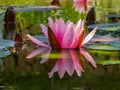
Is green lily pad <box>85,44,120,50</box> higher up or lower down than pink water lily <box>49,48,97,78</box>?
lower down

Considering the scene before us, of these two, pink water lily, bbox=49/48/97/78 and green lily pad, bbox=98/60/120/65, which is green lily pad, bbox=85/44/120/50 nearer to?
pink water lily, bbox=49/48/97/78

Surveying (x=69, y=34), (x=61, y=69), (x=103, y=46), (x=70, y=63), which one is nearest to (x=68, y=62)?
(x=70, y=63)

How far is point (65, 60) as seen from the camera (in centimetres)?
188

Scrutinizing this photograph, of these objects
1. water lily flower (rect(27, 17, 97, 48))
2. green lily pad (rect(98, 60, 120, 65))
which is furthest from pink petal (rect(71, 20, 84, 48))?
green lily pad (rect(98, 60, 120, 65))

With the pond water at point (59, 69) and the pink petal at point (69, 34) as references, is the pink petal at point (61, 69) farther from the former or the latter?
the pink petal at point (69, 34)

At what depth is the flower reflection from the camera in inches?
65.6

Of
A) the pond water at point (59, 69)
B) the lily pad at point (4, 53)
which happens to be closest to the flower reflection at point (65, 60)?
the pond water at point (59, 69)

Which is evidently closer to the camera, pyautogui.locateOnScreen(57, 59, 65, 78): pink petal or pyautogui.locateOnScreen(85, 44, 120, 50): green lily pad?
pyautogui.locateOnScreen(57, 59, 65, 78): pink petal

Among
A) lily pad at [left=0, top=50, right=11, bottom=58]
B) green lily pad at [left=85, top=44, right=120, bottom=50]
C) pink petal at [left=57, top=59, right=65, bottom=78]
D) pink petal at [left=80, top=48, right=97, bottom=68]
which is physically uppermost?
pink petal at [left=57, top=59, right=65, bottom=78]

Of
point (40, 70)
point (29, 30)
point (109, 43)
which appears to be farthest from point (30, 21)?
point (40, 70)

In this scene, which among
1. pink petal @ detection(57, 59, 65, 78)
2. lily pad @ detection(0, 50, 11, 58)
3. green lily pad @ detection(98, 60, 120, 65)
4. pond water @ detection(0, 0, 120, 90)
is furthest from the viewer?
lily pad @ detection(0, 50, 11, 58)

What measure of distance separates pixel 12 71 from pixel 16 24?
Answer: 1.94 m

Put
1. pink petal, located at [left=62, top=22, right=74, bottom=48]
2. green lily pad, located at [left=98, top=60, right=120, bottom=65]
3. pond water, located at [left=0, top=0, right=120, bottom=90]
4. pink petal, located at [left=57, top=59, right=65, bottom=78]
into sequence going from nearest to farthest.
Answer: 1. pond water, located at [left=0, top=0, right=120, bottom=90]
2. pink petal, located at [left=57, top=59, right=65, bottom=78]
3. green lily pad, located at [left=98, top=60, right=120, bottom=65]
4. pink petal, located at [left=62, top=22, right=74, bottom=48]

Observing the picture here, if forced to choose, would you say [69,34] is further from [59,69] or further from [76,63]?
[59,69]
